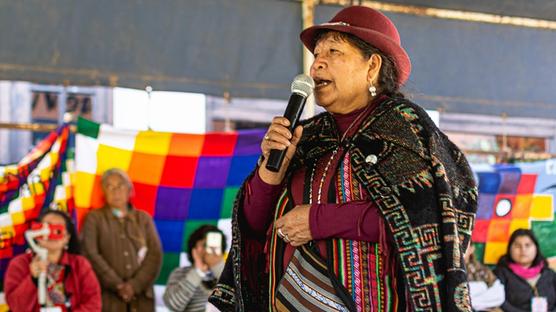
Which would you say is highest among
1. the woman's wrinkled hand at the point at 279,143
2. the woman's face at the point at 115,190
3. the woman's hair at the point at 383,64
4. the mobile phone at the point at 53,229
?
the woman's hair at the point at 383,64

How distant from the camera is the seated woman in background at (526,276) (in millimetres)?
6691

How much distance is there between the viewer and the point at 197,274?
567 cm

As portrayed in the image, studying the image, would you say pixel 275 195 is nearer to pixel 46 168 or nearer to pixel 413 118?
pixel 413 118

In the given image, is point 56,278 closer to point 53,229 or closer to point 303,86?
point 53,229

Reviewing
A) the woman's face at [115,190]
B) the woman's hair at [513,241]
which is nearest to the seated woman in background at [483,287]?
the woman's hair at [513,241]

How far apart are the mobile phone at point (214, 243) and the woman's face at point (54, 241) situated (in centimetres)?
93

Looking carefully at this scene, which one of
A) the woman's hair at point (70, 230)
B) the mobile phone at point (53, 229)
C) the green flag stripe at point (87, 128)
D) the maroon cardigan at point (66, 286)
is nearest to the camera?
the maroon cardigan at point (66, 286)

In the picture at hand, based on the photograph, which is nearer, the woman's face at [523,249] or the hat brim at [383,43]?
the hat brim at [383,43]

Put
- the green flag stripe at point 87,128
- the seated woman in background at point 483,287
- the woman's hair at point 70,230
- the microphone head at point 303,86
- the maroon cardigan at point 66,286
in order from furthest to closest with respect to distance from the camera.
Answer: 1. the seated woman in background at point 483,287
2. the green flag stripe at point 87,128
3. the woman's hair at point 70,230
4. the maroon cardigan at point 66,286
5. the microphone head at point 303,86

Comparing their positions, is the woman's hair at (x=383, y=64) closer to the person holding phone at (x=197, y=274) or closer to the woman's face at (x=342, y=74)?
the woman's face at (x=342, y=74)

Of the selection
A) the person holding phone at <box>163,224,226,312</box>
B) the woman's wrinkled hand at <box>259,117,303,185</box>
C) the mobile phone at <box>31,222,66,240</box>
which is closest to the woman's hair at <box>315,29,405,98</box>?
the woman's wrinkled hand at <box>259,117,303,185</box>

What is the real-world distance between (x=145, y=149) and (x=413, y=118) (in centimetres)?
361

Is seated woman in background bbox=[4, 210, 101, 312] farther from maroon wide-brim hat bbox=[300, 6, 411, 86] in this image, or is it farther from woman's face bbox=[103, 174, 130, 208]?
maroon wide-brim hat bbox=[300, 6, 411, 86]

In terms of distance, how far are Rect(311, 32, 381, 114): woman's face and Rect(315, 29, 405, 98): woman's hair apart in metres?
0.01
